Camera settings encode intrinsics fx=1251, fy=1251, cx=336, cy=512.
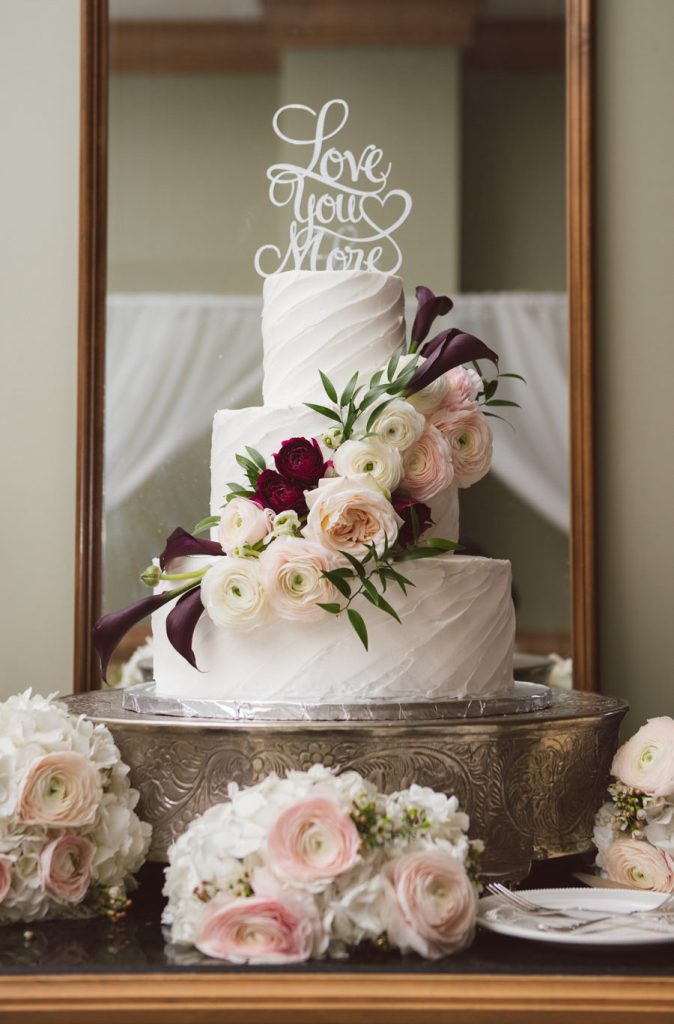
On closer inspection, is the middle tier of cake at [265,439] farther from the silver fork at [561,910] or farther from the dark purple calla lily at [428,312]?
the silver fork at [561,910]

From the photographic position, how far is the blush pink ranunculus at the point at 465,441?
1984mm

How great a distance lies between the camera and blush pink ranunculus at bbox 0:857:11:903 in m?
1.68

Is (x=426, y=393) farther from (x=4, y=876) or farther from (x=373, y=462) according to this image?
(x=4, y=876)

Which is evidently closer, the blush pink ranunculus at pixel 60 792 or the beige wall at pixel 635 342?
the blush pink ranunculus at pixel 60 792

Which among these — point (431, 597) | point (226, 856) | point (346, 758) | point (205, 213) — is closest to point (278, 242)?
point (205, 213)

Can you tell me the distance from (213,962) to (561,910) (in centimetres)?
Result: 47

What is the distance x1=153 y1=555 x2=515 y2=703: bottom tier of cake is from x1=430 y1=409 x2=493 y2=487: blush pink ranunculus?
0.17 meters

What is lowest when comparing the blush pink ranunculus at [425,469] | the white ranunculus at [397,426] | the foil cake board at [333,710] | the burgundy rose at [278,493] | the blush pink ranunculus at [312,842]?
the blush pink ranunculus at [312,842]

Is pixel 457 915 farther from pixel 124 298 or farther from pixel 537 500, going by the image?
pixel 124 298

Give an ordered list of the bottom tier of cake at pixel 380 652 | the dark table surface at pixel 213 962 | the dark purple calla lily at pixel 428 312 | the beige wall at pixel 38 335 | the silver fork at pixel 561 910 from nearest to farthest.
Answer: the dark table surface at pixel 213 962 < the silver fork at pixel 561 910 < the bottom tier of cake at pixel 380 652 < the dark purple calla lily at pixel 428 312 < the beige wall at pixel 38 335

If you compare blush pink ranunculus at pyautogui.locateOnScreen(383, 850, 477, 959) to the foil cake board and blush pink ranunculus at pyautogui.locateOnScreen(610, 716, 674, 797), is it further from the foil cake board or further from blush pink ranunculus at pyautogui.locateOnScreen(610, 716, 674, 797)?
blush pink ranunculus at pyautogui.locateOnScreen(610, 716, 674, 797)

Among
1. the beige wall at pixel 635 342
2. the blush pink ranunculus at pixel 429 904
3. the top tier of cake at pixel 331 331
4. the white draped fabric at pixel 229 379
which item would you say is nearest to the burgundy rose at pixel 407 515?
the top tier of cake at pixel 331 331

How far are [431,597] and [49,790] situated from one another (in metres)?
0.61

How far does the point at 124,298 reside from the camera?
263 centimetres
